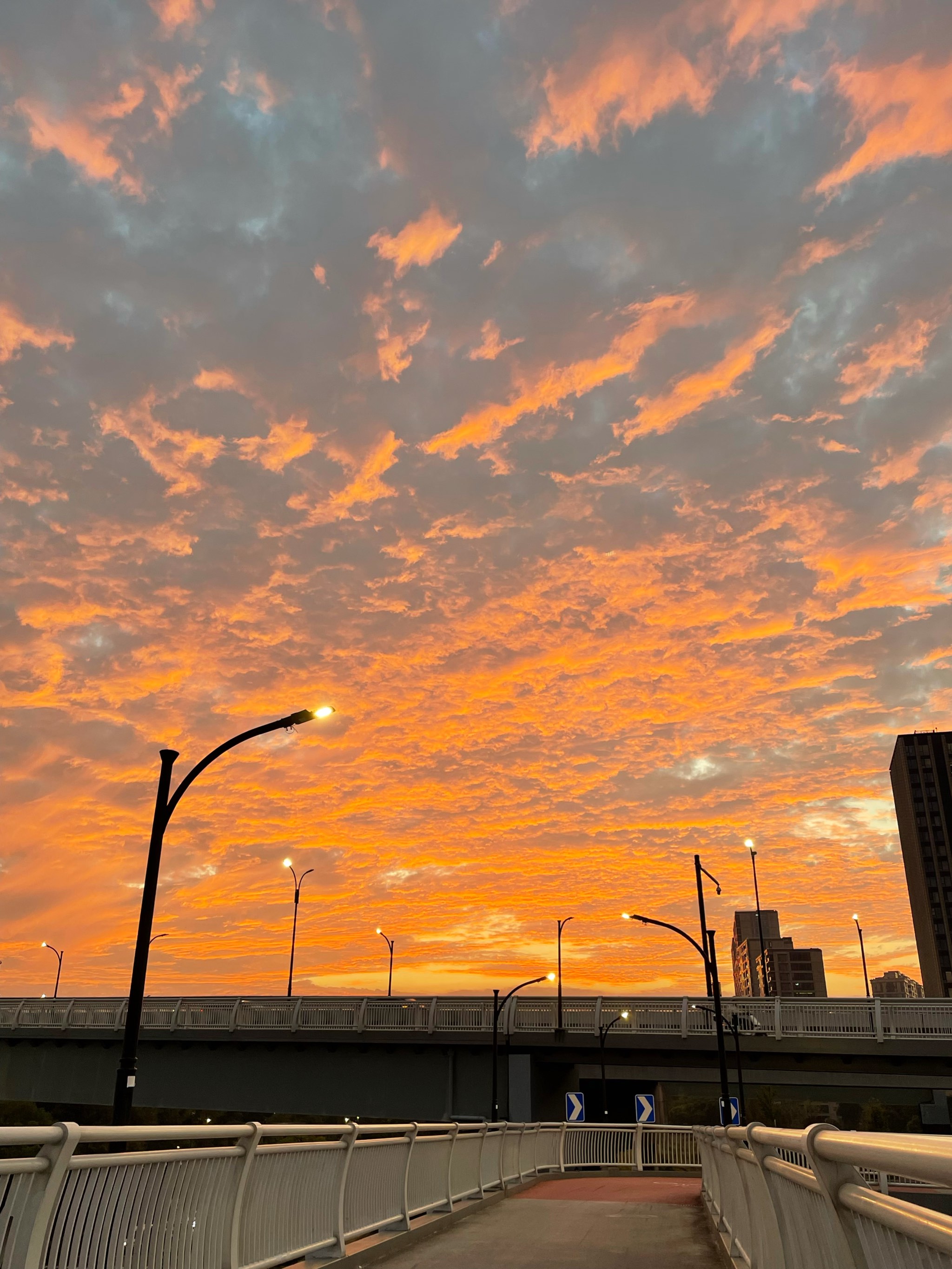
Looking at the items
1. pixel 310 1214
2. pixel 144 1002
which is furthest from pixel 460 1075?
pixel 310 1214

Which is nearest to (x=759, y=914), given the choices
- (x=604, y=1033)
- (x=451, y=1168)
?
(x=604, y=1033)

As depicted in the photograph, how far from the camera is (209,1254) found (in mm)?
7738

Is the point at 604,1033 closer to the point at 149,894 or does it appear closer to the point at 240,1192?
the point at 149,894

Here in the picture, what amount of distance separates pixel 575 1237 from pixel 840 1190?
12.6 metres

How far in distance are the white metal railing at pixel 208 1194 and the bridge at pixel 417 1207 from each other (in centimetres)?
1

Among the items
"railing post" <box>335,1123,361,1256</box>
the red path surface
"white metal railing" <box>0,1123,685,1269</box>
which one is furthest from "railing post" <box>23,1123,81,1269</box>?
the red path surface

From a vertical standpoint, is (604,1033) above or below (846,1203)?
above

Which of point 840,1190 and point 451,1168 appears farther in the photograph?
point 451,1168

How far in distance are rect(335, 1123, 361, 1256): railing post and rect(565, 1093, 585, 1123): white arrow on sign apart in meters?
29.4

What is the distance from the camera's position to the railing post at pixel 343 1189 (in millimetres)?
10617

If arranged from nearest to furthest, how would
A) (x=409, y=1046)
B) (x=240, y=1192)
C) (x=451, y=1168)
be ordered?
1. (x=240, y=1192)
2. (x=451, y=1168)
3. (x=409, y=1046)

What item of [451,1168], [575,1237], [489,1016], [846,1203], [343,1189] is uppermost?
[489,1016]

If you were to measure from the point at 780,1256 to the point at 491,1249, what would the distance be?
7760 mm

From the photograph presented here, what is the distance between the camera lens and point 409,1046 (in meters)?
45.2
